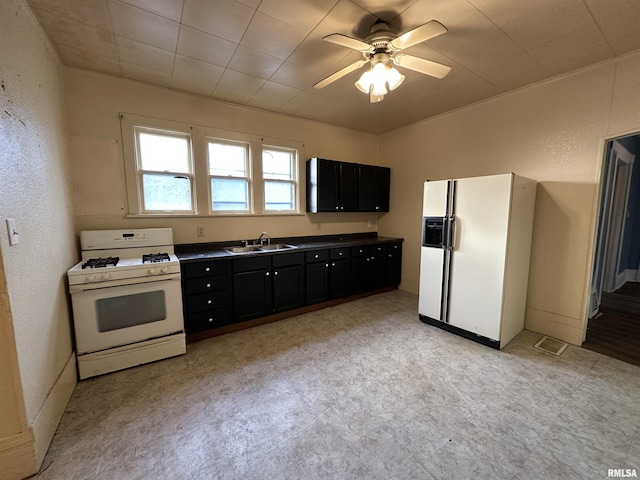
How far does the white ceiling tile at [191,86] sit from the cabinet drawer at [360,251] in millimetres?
2738

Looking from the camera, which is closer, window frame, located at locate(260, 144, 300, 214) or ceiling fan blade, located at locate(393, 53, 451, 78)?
ceiling fan blade, located at locate(393, 53, 451, 78)

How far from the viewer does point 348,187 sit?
423 cm

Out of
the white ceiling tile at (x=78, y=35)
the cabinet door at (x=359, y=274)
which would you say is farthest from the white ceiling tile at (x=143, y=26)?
the cabinet door at (x=359, y=274)

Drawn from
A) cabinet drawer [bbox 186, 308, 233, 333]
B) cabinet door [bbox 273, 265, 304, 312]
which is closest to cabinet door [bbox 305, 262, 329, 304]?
cabinet door [bbox 273, 265, 304, 312]

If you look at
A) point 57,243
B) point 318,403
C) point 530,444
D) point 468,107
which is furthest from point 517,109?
point 57,243

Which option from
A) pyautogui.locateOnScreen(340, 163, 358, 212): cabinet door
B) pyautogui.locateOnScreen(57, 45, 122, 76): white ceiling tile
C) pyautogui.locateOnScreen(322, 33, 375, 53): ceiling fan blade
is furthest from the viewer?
pyautogui.locateOnScreen(340, 163, 358, 212): cabinet door

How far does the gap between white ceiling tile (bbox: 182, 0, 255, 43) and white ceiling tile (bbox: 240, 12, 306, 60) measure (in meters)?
0.06

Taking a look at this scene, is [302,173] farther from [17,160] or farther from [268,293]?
[17,160]

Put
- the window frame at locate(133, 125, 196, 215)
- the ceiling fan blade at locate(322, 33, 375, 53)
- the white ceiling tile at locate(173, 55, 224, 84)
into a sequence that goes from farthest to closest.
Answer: the window frame at locate(133, 125, 196, 215) < the white ceiling tile at locate(173, 55, 224, 84) < the ceiling fan blade at locate(322, 33, 375, 53)

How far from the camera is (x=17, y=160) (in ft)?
4.97

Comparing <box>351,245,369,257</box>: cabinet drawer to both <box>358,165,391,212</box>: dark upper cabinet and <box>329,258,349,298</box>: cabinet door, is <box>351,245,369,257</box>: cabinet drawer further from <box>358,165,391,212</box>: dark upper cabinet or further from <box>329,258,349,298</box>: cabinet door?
<box>358,165,391,212</box>: dark upper cabinet

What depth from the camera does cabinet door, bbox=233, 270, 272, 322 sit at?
3.01 metres

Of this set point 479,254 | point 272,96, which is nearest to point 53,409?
point 272,96

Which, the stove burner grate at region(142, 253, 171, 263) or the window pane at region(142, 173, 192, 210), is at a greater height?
the window pane at region(142, 173, 192, 210)
